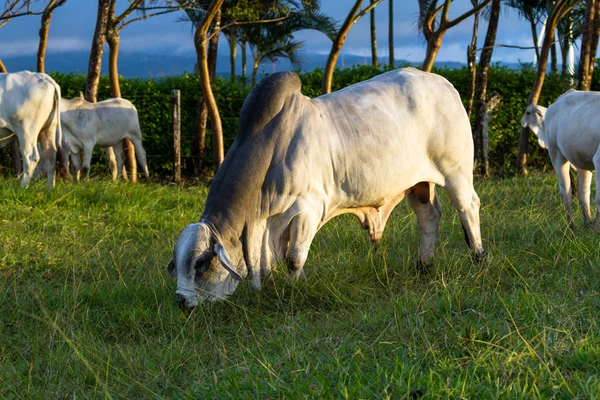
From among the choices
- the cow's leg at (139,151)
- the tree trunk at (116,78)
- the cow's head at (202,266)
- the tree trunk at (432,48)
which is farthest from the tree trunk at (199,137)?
the cow's head at (202,266)

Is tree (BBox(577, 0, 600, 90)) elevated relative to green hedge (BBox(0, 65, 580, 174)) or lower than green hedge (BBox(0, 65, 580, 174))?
elevated

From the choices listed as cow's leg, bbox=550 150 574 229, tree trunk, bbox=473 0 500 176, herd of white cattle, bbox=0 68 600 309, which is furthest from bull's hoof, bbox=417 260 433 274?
tree trunk, bbox=473 0 500 176

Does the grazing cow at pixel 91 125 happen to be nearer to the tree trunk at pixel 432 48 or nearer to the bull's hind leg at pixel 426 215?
the tree trunk at pixel 432 48

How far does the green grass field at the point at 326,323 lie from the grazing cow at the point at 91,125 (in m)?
4.88

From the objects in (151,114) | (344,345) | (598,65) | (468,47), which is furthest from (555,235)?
(598,65)

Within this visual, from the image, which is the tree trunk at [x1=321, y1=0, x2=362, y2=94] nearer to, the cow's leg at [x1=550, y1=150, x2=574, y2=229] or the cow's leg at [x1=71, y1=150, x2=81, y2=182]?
the cow's leg at [x1=550, y1=150, x2=574, y2=229]

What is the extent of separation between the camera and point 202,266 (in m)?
4.72

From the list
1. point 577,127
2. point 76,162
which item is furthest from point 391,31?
point 577,127

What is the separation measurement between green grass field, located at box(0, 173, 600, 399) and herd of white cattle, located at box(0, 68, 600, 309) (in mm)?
258

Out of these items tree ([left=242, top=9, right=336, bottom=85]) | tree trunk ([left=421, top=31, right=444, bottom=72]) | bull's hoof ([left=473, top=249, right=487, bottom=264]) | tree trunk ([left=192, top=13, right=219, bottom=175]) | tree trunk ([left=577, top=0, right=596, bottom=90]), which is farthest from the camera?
tree ([left=242, top=9, right=336, bottom=85])

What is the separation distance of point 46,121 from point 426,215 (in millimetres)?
6699

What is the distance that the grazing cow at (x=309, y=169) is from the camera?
15.9 ft

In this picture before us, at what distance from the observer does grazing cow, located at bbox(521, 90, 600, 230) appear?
755 centimetres

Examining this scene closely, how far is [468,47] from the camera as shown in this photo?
1338 centimetres
